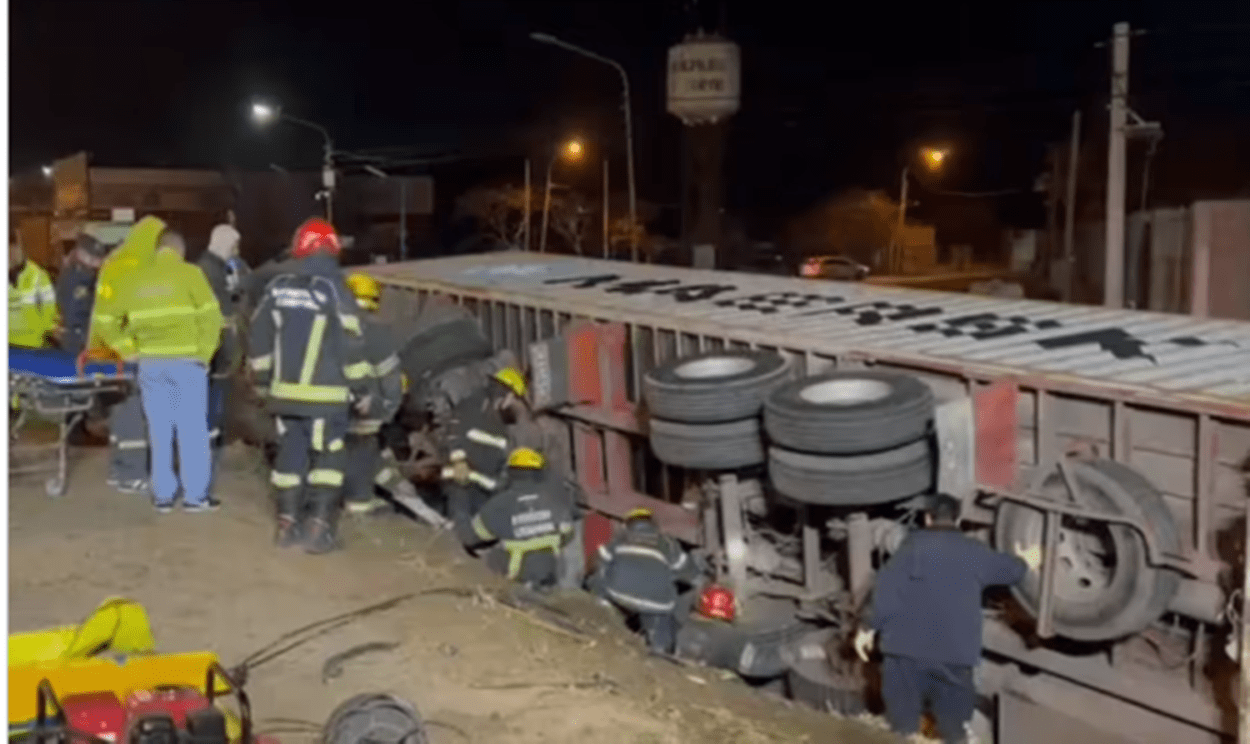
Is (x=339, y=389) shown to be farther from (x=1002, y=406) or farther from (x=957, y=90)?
(x=957, y=90)

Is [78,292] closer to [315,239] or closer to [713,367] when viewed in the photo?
[315,239]

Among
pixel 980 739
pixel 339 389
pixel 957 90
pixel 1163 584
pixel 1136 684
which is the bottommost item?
pixel 980 739

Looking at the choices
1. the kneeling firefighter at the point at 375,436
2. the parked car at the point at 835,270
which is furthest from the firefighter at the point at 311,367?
the parked car at the point at 835,270

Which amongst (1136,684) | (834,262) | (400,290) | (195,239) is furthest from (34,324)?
(834,262)

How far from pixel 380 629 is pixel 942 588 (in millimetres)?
2728

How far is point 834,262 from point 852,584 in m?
28.8

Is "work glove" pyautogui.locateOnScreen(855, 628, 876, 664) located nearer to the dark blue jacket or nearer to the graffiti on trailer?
the dark blue jacket

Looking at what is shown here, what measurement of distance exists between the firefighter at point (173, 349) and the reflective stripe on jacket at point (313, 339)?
97cm

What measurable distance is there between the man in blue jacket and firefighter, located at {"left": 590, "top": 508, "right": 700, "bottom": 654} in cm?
146

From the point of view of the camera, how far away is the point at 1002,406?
7.16m

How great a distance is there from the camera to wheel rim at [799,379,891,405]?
24.8 ft

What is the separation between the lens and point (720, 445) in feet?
27.2

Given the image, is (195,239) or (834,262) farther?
(834,262)

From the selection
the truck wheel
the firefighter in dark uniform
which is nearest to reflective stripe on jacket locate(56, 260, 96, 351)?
the firefighter in dark uniform
